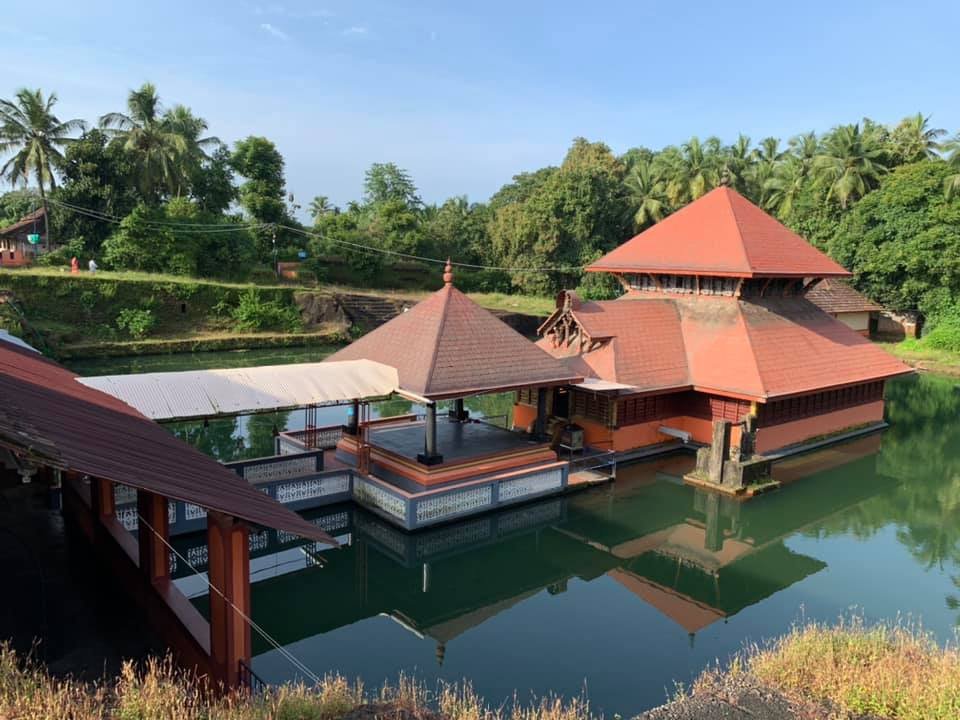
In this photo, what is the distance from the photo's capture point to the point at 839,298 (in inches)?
1188

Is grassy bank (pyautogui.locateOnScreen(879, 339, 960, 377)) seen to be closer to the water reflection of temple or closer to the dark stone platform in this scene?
the water reflection of temple

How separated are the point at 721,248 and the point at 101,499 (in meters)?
13.6

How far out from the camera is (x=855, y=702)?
5.77 metres

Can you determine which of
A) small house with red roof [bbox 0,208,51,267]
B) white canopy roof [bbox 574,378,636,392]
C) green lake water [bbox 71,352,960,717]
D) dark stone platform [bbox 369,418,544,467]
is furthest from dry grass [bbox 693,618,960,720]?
small house with red roof [bbox 0,208,51,267]

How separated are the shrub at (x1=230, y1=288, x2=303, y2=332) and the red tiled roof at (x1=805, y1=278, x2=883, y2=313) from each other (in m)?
22.0

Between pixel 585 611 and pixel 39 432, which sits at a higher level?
pixel 39 432

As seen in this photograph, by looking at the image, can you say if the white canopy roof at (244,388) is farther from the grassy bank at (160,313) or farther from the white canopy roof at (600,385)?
the grassy bank at (160,313)

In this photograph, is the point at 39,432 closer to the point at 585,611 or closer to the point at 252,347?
the point at 585,611

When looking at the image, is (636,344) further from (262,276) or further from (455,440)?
(262,276)

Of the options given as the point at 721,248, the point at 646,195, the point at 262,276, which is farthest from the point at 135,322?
the point at 646,195

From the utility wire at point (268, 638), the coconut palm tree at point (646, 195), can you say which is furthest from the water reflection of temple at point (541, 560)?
the coconut palm tree at point (646, 195)

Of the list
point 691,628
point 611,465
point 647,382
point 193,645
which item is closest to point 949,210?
point 647,382

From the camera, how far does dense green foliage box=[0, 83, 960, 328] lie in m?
30.2

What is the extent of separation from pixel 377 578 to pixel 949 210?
1115 inches
